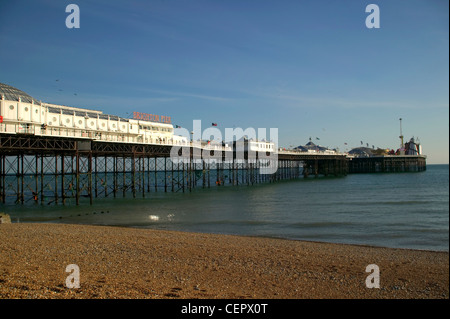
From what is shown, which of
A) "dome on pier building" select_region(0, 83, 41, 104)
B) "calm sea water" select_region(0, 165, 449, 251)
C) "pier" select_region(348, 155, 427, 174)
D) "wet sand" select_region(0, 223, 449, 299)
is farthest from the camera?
"pier" select_region(348, 155, 427, 174)

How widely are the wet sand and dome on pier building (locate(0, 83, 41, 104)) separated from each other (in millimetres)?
16965

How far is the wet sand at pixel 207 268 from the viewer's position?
8.92 metres

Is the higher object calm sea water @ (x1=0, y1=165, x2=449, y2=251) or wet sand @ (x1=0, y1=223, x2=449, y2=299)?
wet sand @ (x1=0, y1=223, x2=449, y2=299)

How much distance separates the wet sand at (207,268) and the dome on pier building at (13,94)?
55.7 feet

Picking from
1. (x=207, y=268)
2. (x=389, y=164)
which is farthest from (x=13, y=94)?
(x=389, y=164)

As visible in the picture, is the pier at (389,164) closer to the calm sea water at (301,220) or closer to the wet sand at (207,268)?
the calm sea water at (301,220)

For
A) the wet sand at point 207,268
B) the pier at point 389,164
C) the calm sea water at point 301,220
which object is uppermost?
the pier at point 389,164

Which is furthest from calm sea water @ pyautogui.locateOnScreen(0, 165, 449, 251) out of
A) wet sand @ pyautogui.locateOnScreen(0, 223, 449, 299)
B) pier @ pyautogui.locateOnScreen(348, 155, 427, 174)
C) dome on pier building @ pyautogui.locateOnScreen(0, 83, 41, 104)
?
pier @ pyautogui.locateOnScreen(348, 155, 427, 174)

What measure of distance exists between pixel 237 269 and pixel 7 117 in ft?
83.4

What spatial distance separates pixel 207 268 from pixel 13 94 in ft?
90.0

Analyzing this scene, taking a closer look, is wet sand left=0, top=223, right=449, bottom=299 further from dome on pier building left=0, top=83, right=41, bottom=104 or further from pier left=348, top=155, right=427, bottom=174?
pier left=348, top=155, right=427, bottom=174

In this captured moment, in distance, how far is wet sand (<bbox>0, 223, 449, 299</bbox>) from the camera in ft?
29.3

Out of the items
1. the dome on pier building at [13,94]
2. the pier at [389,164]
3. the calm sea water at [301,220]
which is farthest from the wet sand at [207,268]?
the pier at [389,164]
